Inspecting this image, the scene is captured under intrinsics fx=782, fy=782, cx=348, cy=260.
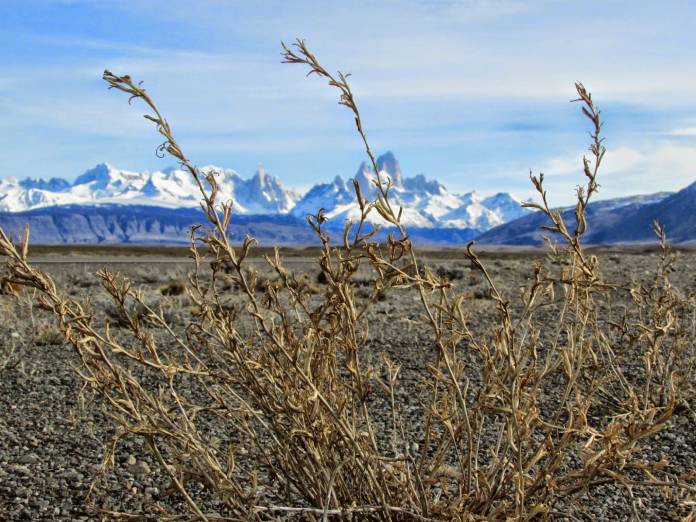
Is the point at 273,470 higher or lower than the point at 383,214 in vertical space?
lower

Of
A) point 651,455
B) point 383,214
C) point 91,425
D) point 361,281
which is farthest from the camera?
point 361,281

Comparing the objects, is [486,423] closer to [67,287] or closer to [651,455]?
[651,455]

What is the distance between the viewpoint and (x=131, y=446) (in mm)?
4652

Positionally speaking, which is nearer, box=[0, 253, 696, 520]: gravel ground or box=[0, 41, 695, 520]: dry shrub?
box=[0, 41, 695, 520]: dry shrub

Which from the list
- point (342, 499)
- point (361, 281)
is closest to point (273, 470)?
point (342, 499)

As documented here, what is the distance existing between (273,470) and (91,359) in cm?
80

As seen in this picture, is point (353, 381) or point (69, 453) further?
point (69, 453)

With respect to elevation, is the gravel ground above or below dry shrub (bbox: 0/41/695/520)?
below

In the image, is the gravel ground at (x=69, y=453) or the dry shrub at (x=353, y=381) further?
the gravel ground at (x=69, y=453)

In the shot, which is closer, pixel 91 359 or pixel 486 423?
pixel 91 359

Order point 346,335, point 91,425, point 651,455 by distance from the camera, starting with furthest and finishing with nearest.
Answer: point 91,425 < point 651,455 < point 346,335

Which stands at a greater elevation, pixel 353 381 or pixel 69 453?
pixel 353 381

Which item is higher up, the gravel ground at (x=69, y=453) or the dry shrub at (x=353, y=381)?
the dry shrub at (x=353, y=381)

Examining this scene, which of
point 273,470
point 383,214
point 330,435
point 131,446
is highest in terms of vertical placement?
point 383,214
